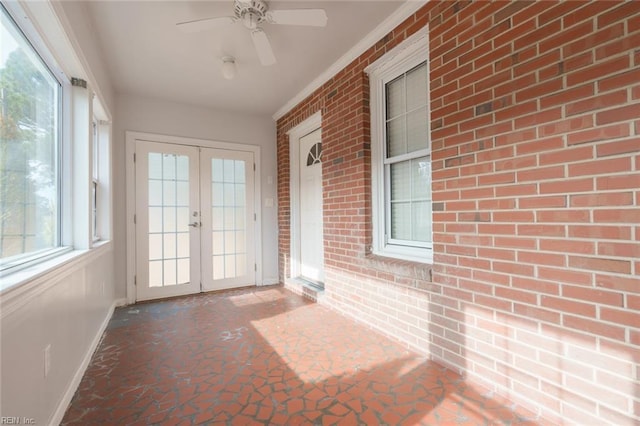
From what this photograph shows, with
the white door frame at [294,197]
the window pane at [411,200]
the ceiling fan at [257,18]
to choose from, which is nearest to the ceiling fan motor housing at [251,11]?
the ceiling fan at [257,18]

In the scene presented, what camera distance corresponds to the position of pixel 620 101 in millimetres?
1280

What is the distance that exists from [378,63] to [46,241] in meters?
2.82

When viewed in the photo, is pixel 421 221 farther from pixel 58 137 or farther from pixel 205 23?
pixel 58 137

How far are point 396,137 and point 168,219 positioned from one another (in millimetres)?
3072

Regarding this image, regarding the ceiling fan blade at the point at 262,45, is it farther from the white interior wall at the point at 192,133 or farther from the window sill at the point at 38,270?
the white interior wall at the point at 192,133

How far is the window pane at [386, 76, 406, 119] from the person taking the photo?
2652mm

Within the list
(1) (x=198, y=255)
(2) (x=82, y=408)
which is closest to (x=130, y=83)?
(1) (x=198, y=255)

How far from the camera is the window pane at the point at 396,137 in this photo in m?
2.64

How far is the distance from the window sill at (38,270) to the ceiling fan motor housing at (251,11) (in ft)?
6.35

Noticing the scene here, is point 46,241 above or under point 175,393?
above

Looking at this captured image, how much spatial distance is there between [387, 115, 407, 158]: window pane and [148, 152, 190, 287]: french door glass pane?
2775 millimetres

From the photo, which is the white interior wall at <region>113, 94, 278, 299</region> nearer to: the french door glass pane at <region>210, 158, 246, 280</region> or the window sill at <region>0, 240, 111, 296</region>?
the french door glass pane at <region>210, 158, 246, 280</region>

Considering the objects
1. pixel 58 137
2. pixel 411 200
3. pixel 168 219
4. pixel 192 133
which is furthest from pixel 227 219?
pixel 411 200

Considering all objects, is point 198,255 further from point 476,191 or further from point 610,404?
point 610,404
